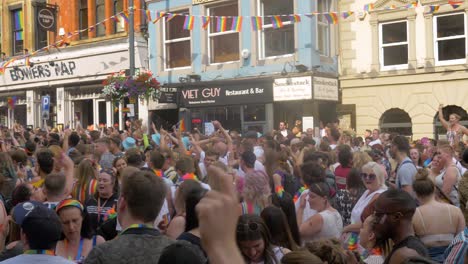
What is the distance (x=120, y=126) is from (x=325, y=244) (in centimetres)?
1909

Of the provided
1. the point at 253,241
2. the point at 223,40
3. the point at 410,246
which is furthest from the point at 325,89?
the point at 410,246

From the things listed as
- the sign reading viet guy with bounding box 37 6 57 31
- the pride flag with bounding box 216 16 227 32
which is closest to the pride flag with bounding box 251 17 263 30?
the pride flag with bounding box 216 16 227 32

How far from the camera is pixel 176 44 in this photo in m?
20.5

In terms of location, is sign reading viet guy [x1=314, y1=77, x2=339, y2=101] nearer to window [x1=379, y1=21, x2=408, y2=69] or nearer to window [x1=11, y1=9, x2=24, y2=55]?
window [x1=379, y1=21, x2=408, y2=69]

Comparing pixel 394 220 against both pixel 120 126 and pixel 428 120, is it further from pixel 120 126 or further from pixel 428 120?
pixel 120 126

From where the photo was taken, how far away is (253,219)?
12.0 feet

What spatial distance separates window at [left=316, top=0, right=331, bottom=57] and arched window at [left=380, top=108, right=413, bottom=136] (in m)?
2.79

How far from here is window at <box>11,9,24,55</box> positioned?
1003 inches

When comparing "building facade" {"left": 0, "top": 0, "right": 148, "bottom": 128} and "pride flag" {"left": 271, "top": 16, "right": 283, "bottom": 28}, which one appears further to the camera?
"building facade" {"left": 0, "top": 0, "right": 148, "bottom": 128}

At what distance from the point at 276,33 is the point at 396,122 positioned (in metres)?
4.76

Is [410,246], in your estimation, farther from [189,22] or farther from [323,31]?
[189,22]

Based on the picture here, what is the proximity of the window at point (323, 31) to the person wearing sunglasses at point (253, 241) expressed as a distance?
1454cm

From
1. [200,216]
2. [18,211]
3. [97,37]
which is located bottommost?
[18,211]

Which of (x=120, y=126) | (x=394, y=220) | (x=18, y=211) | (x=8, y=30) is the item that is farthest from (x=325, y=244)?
(x=8, y=30)
